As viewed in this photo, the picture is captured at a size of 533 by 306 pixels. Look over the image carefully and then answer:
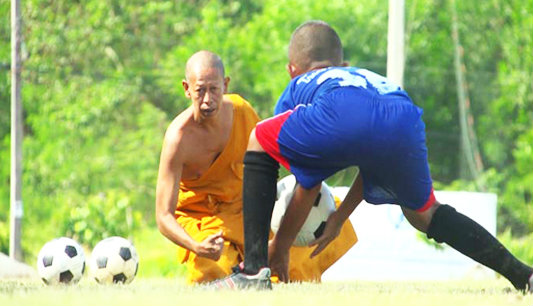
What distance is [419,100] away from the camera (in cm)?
2622

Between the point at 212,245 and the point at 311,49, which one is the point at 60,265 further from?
the point at 311,49

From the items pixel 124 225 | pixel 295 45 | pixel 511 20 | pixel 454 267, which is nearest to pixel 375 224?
pixel 454 267

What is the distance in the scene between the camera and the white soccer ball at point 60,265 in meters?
6.85

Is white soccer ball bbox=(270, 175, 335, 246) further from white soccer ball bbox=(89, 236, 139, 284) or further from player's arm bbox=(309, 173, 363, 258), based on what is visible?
white soccer ball bbox=(89, 236, 139, 284)

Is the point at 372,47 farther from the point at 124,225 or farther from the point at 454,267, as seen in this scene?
the point at 454,267

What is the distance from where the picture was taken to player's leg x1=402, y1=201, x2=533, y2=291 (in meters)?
5.23

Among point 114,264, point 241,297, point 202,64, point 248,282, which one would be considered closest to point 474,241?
point 248,282

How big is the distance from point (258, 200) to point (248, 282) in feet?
1.22

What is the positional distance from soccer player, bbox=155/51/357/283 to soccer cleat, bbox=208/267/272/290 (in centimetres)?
132

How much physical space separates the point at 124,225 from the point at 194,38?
10.3 meters

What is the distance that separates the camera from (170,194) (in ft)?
20.2

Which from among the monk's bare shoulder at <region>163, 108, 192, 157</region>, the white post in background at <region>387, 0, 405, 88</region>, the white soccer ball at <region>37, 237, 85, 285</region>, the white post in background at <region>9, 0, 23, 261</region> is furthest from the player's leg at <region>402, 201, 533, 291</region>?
the white post in background at <region>9, 0, 23, 261</region>

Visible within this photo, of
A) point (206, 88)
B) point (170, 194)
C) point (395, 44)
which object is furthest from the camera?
point (395, 44)

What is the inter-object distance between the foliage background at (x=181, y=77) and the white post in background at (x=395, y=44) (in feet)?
35.8
